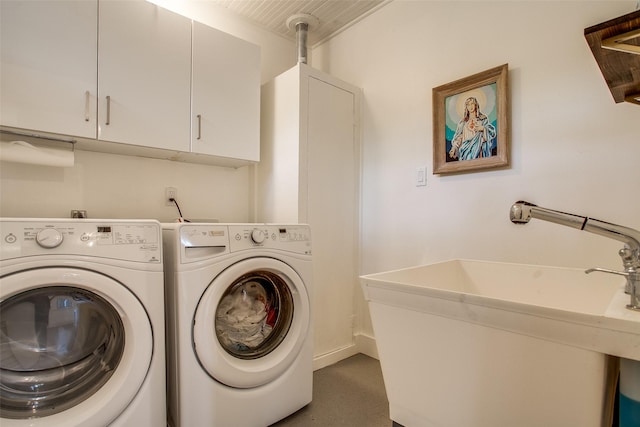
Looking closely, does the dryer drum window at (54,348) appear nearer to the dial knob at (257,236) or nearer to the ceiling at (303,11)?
the dial knob at (257,236)

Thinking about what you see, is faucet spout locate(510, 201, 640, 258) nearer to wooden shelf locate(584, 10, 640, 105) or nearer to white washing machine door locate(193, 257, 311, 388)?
wooden shelf locate(584, 10, 640, 105)

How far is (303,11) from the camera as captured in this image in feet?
7.32

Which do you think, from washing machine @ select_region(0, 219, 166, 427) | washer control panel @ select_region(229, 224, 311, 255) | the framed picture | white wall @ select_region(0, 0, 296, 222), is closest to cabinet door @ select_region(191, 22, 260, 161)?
white wall @ select_region(0, 0, 296, 222)

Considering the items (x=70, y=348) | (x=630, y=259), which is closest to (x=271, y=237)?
(x=70, y=348)

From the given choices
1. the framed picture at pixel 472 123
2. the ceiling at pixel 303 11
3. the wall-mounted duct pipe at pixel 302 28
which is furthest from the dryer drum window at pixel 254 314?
the ceiling at pixel 303 11

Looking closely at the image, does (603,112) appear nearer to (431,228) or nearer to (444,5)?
(431,228)

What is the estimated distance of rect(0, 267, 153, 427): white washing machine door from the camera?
38.5 inches

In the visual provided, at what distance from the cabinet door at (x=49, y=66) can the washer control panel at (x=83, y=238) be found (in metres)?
0.62

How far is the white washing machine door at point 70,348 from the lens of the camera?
0.98 m

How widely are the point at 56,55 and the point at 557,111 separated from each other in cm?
220

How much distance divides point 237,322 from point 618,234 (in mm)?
1359

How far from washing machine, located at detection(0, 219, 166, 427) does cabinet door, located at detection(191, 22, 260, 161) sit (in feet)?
2.60

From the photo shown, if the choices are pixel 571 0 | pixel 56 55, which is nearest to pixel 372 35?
pixel 571 0

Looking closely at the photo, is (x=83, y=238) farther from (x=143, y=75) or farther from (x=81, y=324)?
(x=143, y=75)
